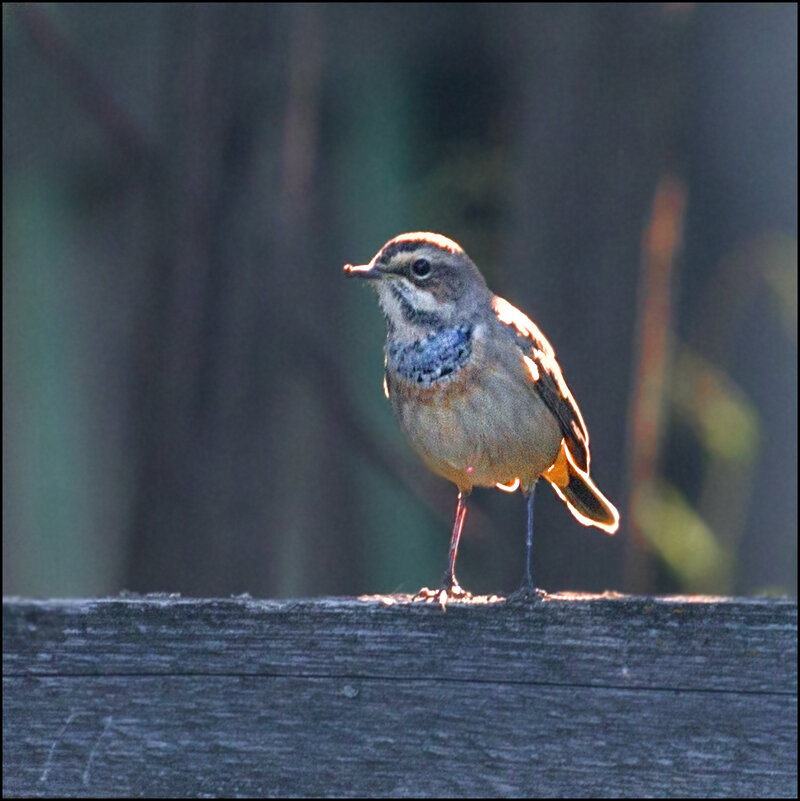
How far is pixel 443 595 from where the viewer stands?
3.16 metres

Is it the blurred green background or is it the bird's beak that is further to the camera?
the blurred green background

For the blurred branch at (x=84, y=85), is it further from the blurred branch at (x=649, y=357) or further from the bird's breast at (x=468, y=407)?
the blurred branch at (x=649, y=357)

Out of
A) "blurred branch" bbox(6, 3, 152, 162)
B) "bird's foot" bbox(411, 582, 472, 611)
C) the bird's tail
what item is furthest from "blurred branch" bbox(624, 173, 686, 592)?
"blurred branch" bbox(6, 3, 152, 162)

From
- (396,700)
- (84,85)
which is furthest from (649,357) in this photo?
(396,700)

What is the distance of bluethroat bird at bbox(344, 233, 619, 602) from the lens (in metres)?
4.05

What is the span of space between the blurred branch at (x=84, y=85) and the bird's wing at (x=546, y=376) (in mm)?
1958

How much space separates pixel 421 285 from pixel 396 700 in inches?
72.6

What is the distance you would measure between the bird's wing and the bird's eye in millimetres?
264

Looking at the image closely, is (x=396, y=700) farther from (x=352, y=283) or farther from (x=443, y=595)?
(x=352, y=283)

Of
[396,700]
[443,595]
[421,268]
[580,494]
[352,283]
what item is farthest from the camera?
[352,283]

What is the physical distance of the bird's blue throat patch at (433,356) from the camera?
13.4 feet

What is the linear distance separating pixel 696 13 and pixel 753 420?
1659 mm

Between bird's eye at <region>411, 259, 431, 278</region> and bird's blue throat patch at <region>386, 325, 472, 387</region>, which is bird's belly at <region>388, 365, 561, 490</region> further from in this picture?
bird's eye at <region>411, 259, 431, 278</region>

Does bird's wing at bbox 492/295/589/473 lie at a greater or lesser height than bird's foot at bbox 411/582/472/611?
greater
